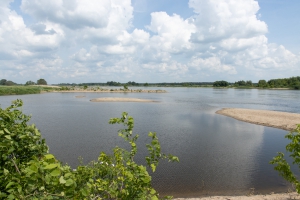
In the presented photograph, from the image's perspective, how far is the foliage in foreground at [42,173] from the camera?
7.04ft

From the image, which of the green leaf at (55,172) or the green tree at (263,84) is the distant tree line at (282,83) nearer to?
the green tree at (263,84)

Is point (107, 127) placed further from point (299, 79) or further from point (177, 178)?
point (299, 79)


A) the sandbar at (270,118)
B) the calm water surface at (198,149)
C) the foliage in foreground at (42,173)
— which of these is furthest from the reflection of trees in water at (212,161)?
the foliage in foreground at (42,173)

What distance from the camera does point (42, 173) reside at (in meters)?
2.10

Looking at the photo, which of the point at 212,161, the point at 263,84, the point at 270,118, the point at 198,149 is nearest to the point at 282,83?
the point at 263,84

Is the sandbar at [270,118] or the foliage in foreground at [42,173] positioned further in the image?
the sandbar at [270,118]

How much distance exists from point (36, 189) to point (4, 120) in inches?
53.2

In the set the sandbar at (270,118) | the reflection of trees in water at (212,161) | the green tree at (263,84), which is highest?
the green tree at (263,84)

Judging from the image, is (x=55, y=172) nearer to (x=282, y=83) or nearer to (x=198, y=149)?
(x=198, y=149)

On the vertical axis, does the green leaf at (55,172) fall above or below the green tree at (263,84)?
below

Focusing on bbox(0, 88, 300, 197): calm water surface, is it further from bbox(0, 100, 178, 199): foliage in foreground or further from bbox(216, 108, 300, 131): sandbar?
bbox(0, 100, 178, 199): foliage in foreground

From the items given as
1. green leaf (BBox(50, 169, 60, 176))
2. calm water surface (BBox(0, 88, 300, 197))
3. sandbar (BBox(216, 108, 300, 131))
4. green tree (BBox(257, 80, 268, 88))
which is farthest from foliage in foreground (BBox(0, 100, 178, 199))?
green tree (BBox(257, 80, 268, 88))

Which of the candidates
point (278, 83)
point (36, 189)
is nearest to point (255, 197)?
point (36, 189)

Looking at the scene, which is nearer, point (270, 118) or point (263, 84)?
point (270, 118)
